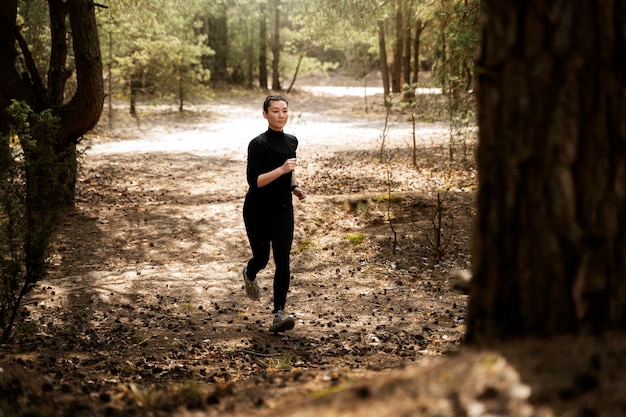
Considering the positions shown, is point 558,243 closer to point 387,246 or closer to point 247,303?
point 247,303

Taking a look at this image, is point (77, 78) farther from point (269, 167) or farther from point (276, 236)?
point (276, 236)

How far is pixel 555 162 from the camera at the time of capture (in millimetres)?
2281

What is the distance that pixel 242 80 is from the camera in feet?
138

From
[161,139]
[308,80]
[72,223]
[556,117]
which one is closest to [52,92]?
[72,223]

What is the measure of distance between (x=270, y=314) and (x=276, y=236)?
5.46 feet

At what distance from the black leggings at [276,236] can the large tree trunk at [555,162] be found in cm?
358

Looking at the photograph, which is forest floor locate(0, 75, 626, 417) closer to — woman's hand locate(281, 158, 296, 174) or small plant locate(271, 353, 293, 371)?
small plant locate(271, 353, 293, 371)

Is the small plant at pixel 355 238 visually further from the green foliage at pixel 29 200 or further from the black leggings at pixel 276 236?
the green foliage at pixel 29 200

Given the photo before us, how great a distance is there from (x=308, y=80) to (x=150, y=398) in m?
50.9

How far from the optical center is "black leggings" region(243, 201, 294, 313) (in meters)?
5.90

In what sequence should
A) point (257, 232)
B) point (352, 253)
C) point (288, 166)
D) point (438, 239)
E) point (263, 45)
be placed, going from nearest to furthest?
point (288, 166)
point (257, 232)
point (438, 239)
point (352, 253)
point (263, 45)

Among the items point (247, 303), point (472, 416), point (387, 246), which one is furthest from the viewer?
point (387, 246)

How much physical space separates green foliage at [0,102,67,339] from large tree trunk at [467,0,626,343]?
455 centimetres

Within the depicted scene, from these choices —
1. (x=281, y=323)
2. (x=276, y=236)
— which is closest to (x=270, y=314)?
(x=281, y=323)
